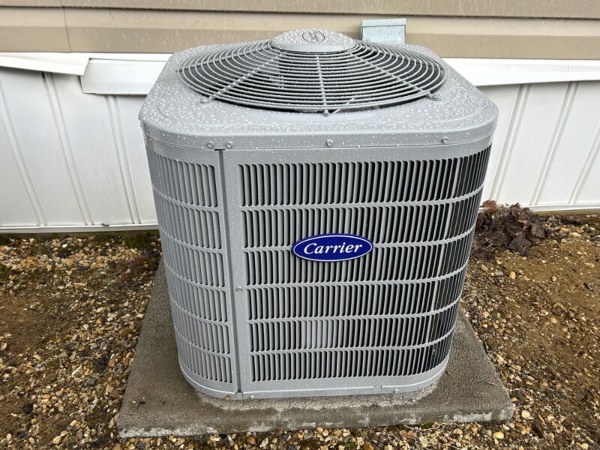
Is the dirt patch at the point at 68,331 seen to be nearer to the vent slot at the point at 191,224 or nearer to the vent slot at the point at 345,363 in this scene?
the vent slot at the point at 345,363

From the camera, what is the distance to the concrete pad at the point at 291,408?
1.95 meters

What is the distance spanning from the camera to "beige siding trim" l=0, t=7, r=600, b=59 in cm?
254

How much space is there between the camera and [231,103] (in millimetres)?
1514

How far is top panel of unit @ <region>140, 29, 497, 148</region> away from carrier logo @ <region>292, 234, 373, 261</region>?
1.07ft

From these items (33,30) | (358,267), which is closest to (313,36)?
(358,267)

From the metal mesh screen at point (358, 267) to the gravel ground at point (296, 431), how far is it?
14.8 inches

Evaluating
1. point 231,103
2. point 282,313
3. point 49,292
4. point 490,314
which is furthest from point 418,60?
point 49,292

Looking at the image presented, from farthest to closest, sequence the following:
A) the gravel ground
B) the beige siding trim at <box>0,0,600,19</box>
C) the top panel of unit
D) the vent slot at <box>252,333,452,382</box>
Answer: the beige siding trim at <box>0,0,600,19</box>
the gravel ground
the vent slot at <box>252,333,452,382</box>
the top panel of unit

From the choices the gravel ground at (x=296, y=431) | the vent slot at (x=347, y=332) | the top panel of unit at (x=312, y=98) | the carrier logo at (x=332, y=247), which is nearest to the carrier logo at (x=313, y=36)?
the top panel of unit at (x=312, y=98)

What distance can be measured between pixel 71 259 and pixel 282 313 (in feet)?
6.07

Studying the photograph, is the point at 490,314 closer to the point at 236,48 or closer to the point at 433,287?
the point at 433,287

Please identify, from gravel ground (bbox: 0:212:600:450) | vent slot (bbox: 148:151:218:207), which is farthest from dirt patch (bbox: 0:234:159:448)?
vent slot (bbox: 148:151:218:207)

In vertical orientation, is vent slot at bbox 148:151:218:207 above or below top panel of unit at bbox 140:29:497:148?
below

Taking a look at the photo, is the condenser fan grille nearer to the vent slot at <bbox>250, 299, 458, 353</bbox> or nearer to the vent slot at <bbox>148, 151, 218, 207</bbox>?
the vent slot at <bbox>148, 151, 218, 207</bbox>
